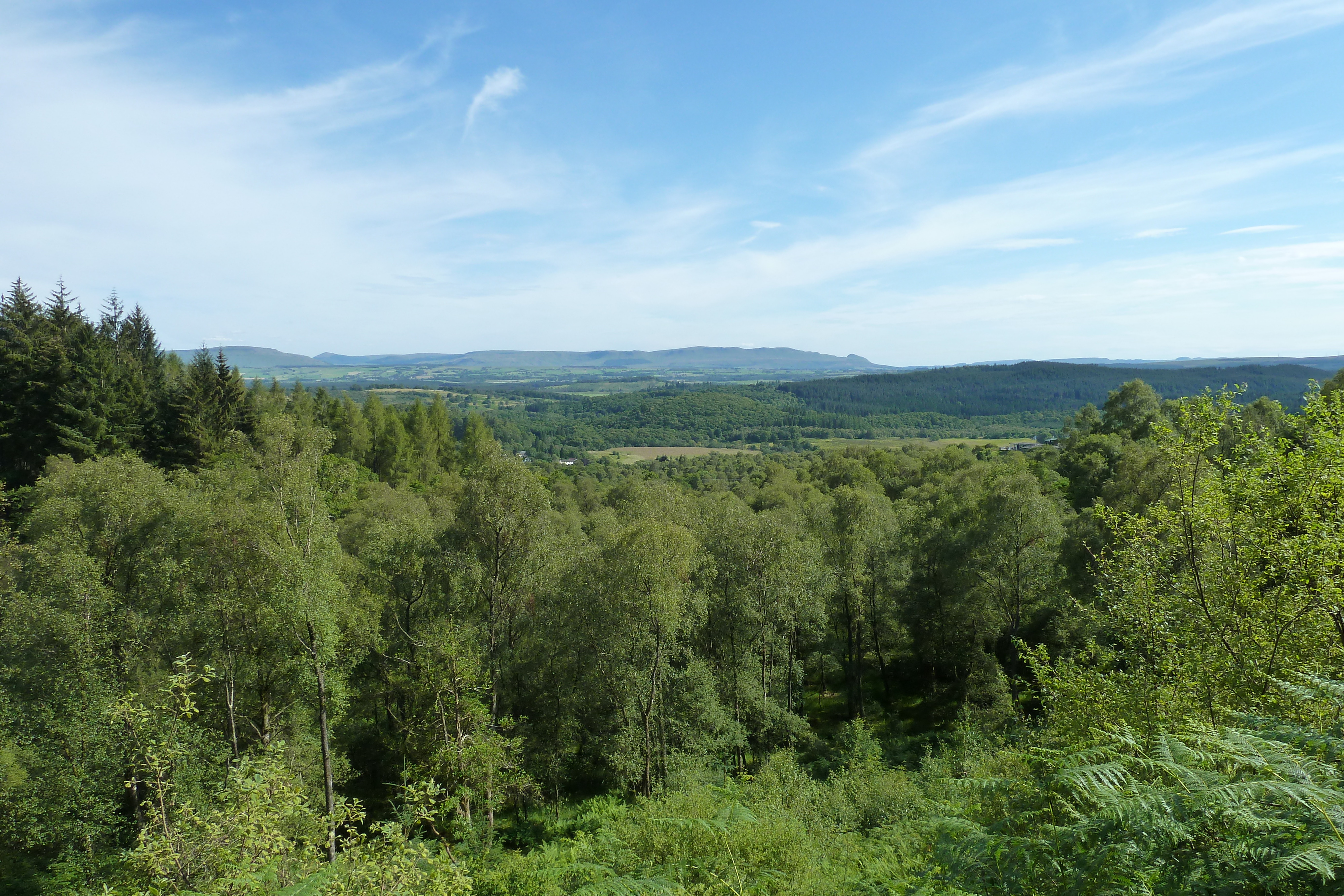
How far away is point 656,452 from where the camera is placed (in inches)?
6752

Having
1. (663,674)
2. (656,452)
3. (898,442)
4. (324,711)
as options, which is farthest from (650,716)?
(898,442)

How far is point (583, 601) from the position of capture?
74.5 ft

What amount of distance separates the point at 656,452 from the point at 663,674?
147 m

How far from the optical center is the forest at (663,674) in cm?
702

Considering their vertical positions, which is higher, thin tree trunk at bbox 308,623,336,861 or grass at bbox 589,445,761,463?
thin tree trunk at bbox 308,623,336,861

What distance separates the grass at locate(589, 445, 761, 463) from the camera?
152500mm

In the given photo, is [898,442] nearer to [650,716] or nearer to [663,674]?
[663,674]

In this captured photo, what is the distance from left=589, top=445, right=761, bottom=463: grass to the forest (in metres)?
108

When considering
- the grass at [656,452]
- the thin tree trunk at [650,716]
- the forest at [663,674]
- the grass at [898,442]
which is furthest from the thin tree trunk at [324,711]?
the grass at [898,442]

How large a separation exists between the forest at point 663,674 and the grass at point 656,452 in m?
108

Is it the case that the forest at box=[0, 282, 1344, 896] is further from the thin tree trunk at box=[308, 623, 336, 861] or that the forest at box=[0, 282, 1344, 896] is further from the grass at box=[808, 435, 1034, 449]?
the grass at box=[808, 435, 1034, 449]

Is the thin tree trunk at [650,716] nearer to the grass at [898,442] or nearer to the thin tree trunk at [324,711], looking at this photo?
the thin tree trunk at [324,711]

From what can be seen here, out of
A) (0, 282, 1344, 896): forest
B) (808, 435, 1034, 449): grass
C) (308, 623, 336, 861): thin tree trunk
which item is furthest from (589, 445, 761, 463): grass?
(308, 623, 336, 861): thin tree trunk

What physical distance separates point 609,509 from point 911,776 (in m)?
25.5
